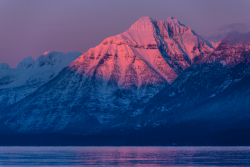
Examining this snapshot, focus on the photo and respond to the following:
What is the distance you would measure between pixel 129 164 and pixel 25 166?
23.9 meters

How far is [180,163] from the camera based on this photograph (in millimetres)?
144000

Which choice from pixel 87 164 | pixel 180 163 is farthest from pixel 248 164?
pixel 87 164

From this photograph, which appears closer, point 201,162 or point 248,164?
point 248,164

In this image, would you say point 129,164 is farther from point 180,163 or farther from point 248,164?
point 248,164

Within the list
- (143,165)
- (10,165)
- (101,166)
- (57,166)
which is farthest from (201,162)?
(10,165)

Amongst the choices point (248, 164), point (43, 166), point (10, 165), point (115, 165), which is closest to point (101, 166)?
point (115, 165)

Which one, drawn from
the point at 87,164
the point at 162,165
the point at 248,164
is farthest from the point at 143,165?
the point at 248,164

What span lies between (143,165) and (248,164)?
23509 mm

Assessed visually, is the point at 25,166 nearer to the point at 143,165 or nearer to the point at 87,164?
the point at 87,164

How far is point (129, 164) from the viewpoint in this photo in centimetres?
14275

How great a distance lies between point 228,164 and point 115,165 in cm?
2570

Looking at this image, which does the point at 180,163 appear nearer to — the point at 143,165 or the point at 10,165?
the point at 143,165

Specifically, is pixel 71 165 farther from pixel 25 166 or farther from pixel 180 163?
pixel 180 163

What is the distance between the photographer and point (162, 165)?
138 metres
